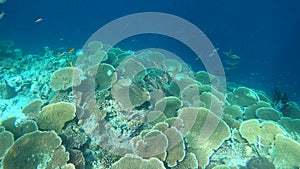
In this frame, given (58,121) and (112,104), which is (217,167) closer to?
(112,104)

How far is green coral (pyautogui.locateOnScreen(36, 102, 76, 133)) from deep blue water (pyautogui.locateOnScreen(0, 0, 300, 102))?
3599 centimetres

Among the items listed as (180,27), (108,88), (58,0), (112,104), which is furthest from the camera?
(58,0)

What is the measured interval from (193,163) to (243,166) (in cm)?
114

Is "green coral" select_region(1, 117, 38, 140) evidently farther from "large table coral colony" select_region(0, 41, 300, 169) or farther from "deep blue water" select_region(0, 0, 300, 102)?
"deep blue water" select_region(0, 0, 300, 102)

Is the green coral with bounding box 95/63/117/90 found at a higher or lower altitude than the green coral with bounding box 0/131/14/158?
higher

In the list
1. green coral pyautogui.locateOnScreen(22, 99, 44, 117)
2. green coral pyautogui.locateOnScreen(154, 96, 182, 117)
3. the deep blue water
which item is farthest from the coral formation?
the deep blue water

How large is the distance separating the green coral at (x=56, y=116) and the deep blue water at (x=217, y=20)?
36.0 metres

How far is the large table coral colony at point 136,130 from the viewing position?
3754mm

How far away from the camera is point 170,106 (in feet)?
17.3

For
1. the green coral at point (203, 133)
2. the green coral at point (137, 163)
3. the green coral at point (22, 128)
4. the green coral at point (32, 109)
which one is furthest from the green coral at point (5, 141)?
the green coral at point (203, 133)

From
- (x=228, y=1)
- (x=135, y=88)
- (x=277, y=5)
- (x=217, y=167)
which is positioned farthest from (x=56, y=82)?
(x=277, y=5)

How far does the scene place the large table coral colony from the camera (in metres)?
3.75

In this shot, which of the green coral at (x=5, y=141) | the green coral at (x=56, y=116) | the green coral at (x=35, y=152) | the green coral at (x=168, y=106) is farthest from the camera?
the green coral at (x=168, y=106)

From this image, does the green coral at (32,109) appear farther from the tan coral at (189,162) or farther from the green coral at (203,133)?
the tan coral at (189,162)
